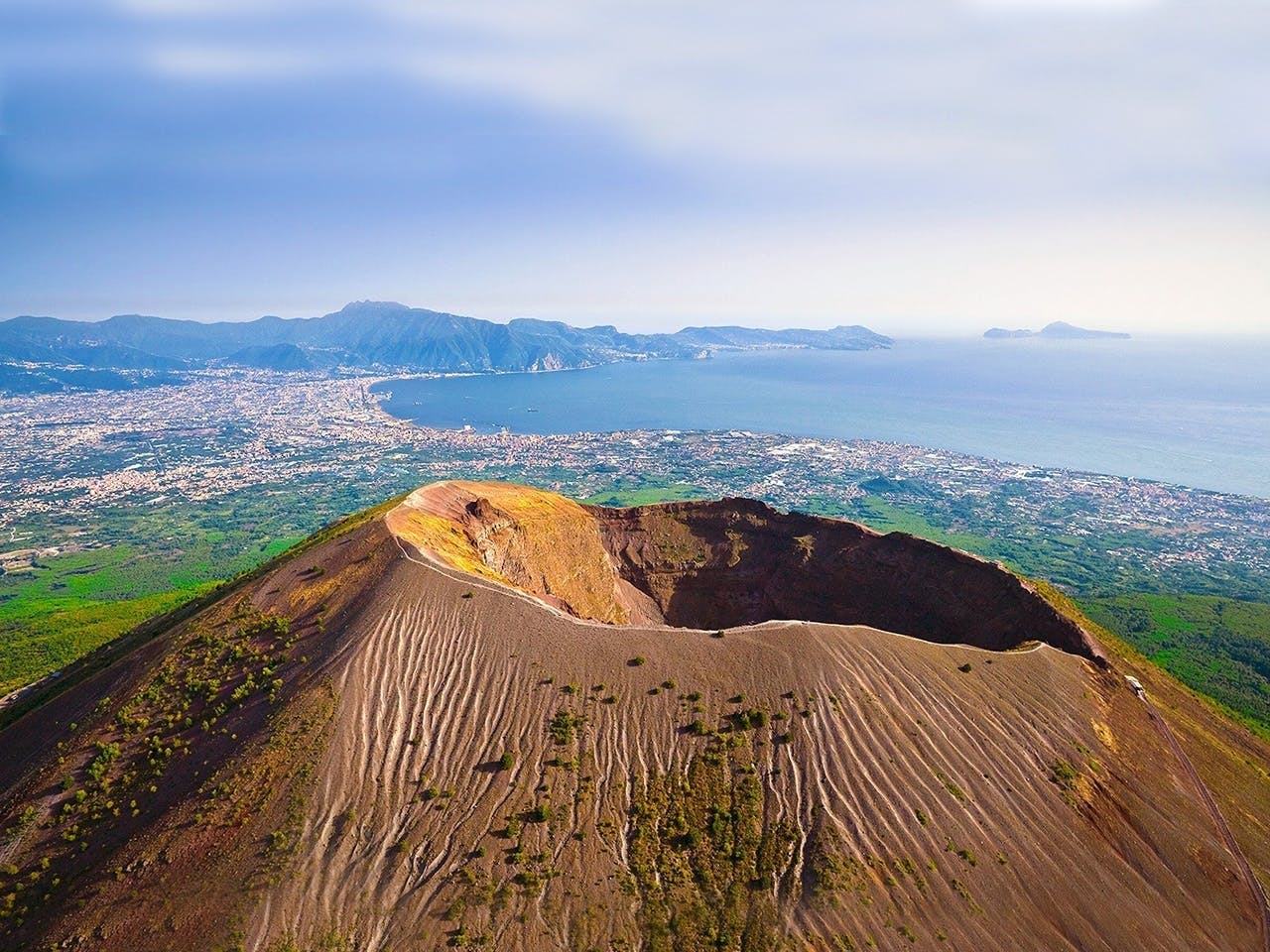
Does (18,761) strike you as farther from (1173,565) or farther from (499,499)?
(1173,565)

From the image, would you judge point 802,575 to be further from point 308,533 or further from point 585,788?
point 308,533

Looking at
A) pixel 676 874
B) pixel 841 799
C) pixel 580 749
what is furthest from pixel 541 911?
pixel 841 799

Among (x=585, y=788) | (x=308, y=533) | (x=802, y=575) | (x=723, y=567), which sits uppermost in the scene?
(x=585, y=788)

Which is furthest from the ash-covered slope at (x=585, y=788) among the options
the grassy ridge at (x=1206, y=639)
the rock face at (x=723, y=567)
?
the grassy ridge at (x=1206, y=639)

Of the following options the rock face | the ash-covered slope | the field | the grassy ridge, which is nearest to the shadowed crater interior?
the rock face

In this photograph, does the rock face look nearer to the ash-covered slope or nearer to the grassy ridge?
the ash-covered slope

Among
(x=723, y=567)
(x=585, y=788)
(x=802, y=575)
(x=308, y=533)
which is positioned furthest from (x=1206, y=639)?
(x=308, y=533)

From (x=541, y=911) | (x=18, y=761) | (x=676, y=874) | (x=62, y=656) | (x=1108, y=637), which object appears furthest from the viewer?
(x=62, y=656)

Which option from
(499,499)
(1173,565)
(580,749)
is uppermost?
(499,499)

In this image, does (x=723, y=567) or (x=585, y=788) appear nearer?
(x=585, y=788)
